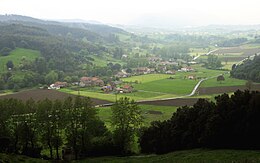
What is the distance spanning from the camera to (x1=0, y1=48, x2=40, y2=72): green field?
136 metres

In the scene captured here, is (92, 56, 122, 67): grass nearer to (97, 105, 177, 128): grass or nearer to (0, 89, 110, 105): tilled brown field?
(0, 89, 110, 105): tilled brown field

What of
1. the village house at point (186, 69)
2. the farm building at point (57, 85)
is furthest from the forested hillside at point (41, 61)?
the village house at point (186, 69)

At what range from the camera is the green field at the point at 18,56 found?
447ft

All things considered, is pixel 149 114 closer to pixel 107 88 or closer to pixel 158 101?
pixel 158 101

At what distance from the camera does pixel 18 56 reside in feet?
485

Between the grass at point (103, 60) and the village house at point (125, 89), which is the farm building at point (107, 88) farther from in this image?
the grass at point (103, 60)

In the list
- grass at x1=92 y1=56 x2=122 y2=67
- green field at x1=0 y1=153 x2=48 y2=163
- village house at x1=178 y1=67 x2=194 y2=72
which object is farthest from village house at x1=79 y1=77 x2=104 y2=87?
green field at x1=0 y1=153 x2=48 y2=163

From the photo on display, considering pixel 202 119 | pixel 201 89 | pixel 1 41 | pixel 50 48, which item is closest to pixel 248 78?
pixel 201 89

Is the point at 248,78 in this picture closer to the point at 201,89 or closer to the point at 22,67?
the point at 201,89

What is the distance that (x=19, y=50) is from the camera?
158250 mm

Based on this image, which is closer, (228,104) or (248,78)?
(228,104)

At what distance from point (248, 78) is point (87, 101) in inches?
3447

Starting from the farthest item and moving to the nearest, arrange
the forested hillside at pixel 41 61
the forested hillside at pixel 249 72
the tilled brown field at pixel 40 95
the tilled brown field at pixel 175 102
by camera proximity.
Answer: the forested hillside at pixel 41 61 → the forested hillside at pixel 249 72 → the tilled brown field at pixel 40 95 → the tilled brown field at pixel 175 102

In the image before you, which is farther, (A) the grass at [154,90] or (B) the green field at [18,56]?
(B) the green field at [18,56]
